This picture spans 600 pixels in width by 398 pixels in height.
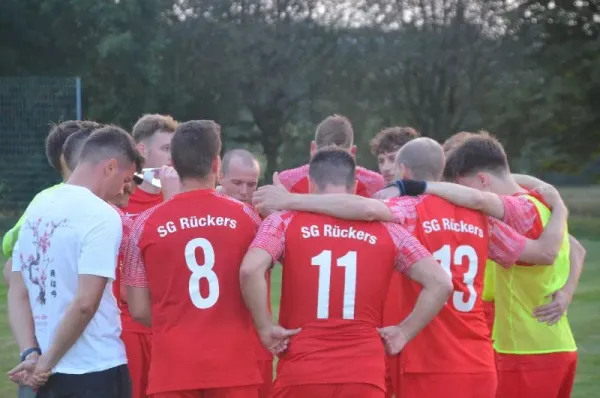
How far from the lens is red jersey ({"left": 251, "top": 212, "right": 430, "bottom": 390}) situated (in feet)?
15.8

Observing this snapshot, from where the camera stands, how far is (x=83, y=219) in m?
4.69

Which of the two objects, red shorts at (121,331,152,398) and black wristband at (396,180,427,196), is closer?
black wristband at (396,180,427,196)

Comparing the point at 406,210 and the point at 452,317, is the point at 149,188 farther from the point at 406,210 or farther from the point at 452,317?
the point at 452,317

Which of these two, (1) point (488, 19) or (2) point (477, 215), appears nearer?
(2) point (477, 215)

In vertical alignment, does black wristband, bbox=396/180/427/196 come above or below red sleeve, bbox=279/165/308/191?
above

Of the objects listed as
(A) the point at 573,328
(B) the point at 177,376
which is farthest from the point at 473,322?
(A) the point at 573,328

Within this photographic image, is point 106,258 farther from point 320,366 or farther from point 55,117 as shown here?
point 55,117

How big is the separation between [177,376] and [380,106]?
113 feet

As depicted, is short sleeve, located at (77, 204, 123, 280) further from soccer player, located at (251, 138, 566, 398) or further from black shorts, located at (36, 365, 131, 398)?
soccer player, located at (251, 138, 566, 398)

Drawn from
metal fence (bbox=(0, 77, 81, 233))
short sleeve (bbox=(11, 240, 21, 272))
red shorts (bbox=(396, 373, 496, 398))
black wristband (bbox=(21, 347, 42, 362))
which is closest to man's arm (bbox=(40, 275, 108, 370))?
black wristband (bbox=(21, 347, 42, 362))

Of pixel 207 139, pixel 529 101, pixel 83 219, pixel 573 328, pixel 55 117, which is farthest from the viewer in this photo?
pixel 529 101

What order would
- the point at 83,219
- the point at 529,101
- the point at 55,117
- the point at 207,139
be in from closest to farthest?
the point at 83,219, the point at 207,139, the point at 55,117, the point at 529,101

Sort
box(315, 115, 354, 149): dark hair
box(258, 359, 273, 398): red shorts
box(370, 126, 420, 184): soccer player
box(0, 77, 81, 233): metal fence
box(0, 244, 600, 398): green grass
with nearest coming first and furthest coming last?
1. box(258, 359, 273, 398): red shorts
2. box(370, 126, 420, 184): soccer player
3. box(315, 115, 354, 149): dark hair
4. box(0, 244, 600, 398): green grass
5. box(0, 77, 81, 233): metal fence

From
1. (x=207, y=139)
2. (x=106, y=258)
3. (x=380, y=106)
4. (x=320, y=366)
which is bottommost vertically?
(x=380, y=106)
